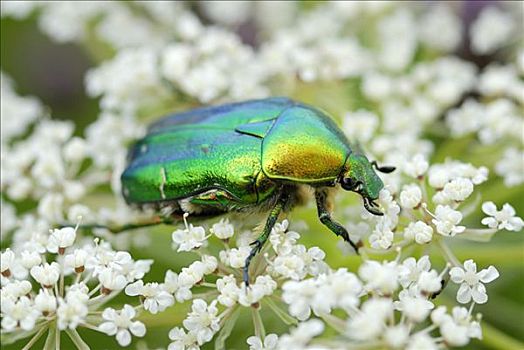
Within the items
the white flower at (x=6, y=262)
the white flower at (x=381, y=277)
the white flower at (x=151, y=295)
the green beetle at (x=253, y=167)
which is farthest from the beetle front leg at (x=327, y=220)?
the white flower at (x=6, y=262)

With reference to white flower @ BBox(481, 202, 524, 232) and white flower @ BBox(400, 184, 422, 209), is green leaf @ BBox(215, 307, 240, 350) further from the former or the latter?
white flower @ BBox(481, 202, 524, 232)

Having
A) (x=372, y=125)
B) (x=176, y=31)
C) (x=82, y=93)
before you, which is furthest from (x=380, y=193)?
(x=82, y=93)

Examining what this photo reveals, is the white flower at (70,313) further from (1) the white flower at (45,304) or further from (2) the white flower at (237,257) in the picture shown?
(2) the white flower at (237,257)

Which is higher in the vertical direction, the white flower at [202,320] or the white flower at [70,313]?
the white flower at [70,313]

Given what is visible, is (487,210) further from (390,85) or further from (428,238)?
(390,85)

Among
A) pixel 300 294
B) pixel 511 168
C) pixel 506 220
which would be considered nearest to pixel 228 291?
pixel 300 294
